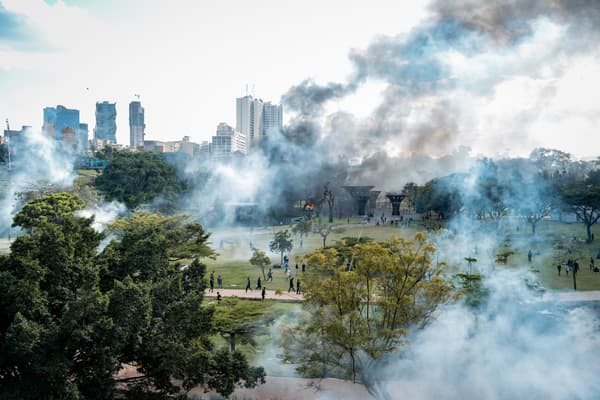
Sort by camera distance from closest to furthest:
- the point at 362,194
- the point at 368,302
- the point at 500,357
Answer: the point at 368,302
the point at 500,357
the point at 362,194

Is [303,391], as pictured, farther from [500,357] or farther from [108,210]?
[108,210]

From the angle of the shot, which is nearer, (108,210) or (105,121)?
(108,210)

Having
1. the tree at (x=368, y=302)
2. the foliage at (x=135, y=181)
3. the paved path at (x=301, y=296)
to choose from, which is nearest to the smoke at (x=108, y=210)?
the foliage at (x=135, y=181)

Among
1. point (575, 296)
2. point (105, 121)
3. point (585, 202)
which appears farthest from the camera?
point (105, 121)

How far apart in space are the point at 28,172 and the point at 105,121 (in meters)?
137

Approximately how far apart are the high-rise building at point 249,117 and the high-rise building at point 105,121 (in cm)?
7474

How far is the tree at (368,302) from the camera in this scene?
1312 centimetres

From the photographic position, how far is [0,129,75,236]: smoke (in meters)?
49.4

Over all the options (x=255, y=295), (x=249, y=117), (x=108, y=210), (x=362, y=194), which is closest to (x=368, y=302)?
(x=255, y=295)

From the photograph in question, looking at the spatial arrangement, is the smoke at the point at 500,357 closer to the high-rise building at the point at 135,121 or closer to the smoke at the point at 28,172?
the smoke at the point at 28,172

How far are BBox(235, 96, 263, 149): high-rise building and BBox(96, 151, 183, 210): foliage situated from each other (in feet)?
159

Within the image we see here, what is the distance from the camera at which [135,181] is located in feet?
185

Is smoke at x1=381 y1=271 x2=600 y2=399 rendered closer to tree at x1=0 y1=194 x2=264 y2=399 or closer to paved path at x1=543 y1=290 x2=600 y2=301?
paved path at x1=543 y1=290 x2=600 y2=301

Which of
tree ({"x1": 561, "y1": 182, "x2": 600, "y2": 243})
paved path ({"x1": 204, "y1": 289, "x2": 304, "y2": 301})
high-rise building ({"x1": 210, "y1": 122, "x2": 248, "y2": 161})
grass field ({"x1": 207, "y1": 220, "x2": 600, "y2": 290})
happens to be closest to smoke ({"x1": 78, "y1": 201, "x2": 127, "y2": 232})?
grass field ({"x1": 207, "y1": 220, "x2": 600, "y2": 290})
